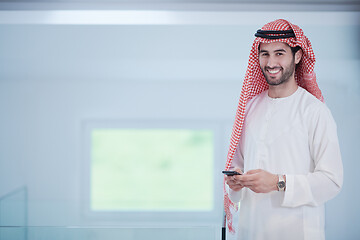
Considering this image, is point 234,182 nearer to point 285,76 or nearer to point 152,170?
point 285,76

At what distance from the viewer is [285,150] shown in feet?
5.54

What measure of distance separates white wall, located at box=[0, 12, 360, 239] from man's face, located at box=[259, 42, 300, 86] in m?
1.30

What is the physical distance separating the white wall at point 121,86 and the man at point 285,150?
1.27 m

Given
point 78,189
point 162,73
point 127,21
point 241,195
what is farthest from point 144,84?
point 241,195

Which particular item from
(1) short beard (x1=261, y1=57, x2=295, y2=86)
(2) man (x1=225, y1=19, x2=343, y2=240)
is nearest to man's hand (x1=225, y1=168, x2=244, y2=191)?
(2) man (x1=225, y1=19, x2=343, y2=240)

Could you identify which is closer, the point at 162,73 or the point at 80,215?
the point at 162,73

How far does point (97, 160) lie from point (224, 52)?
1.30 metres

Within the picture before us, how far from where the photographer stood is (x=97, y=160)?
10.8 feet

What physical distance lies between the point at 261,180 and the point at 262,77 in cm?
53

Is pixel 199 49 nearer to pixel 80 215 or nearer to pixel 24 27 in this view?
pixel 24 27

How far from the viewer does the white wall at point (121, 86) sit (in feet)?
9.81

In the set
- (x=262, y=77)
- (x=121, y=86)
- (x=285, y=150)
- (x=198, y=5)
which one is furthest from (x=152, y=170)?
(x=285, y=150)

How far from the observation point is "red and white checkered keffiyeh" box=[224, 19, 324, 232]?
170 cm

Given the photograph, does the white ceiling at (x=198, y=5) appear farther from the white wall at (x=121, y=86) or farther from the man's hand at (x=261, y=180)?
the man's hand at (x=261, y=180)
